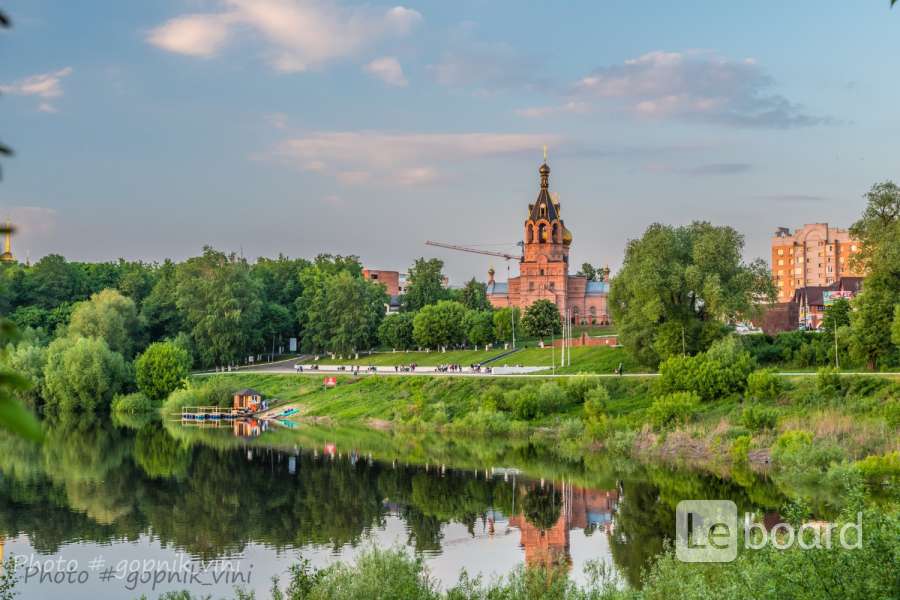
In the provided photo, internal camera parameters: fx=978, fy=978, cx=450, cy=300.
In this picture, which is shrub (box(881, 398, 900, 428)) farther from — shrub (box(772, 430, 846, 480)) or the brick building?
the brick building

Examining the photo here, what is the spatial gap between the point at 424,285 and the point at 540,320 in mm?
21192

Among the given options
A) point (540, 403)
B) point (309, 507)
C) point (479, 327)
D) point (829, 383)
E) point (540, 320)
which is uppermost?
point (540, 320)

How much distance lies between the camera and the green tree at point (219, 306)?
86500 mm

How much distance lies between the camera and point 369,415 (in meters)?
61.8

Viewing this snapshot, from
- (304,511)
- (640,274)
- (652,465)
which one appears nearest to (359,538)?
(304,511)

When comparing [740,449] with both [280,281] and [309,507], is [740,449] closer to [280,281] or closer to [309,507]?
[309,507]

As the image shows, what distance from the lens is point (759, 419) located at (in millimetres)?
43469

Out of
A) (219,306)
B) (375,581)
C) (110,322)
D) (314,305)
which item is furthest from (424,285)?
(375,581)

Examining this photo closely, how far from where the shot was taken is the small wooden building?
228ft

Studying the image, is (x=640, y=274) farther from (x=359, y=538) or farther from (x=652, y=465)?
(x=359, y=538)

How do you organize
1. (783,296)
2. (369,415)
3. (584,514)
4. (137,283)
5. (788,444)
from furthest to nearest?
1. (783,296)
2. (137,283)
3. (369,415)
4. (788,444)
5. (584,514)

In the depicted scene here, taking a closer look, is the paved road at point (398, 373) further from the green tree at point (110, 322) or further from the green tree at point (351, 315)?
the green tree at point (110, 322)

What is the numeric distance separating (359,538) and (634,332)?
105ft

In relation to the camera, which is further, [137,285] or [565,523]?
[137,285]
